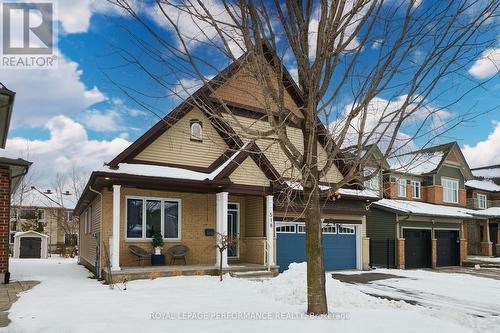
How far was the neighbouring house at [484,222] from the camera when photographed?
32812mm

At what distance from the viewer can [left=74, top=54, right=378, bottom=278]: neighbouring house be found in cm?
1364

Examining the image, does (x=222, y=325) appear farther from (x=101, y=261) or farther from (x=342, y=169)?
(x=342, y=169)

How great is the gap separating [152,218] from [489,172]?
3666cm

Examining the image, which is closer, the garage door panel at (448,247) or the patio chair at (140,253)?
the patio chair at (140,253)

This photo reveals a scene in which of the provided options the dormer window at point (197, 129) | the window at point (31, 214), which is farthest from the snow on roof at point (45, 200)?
the dormer window at point (197, 129)

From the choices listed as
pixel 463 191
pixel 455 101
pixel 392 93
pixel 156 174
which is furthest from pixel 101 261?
pixel 463 191

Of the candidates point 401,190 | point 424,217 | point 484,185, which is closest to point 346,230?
point 424,217

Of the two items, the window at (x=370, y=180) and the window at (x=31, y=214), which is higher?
the window at (x=370, y=180)

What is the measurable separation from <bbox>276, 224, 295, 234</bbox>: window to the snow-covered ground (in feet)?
16.9

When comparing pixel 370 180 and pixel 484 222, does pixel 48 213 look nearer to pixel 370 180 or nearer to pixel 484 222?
pixel 484 222

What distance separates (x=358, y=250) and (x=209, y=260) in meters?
7.38

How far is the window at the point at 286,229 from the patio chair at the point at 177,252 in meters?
4.10

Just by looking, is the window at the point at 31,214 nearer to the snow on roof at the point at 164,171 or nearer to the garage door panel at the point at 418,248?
the snow on roof at the point at 164,171

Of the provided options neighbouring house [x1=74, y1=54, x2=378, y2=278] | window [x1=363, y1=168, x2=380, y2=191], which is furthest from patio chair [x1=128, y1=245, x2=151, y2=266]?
window [x1=363, y1=168, x2=380, y2=191]
